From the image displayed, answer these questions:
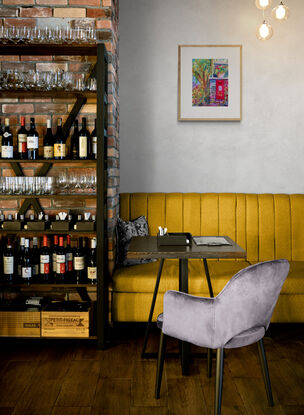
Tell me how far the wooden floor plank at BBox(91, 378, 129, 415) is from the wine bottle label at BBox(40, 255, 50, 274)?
88 cm

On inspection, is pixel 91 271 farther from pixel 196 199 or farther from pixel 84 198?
pixel 196 199

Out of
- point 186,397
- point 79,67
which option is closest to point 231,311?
point 186,397

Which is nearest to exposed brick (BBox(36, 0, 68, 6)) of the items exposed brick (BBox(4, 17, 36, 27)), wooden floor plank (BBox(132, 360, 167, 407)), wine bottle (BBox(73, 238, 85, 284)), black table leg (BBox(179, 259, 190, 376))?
exposed brick (BBox(4, 17, 36, 27))

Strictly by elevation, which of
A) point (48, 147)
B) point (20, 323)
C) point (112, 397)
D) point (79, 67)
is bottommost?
point (112, 397)

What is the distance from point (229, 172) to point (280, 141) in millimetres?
559

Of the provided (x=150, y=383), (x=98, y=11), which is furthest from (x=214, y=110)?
(x=150, y=383)

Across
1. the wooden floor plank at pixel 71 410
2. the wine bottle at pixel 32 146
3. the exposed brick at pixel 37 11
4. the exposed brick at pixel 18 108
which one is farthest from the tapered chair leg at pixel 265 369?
the exposed brick at pixel 37 11

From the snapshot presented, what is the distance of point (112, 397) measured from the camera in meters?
2.16

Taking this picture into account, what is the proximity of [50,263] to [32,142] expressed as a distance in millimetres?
874

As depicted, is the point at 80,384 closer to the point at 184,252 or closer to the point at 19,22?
the point at 184,252

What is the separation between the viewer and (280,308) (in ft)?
9.96

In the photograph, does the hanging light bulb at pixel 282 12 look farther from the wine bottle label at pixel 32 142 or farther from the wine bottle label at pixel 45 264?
the wine bottle label at pixel 45 264

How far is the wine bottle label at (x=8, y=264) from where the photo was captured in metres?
2.87

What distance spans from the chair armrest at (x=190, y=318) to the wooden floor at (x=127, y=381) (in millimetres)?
431
